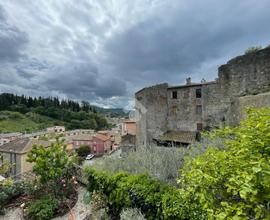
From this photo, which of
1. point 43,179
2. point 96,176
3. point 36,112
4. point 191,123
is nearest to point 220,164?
point 96,176

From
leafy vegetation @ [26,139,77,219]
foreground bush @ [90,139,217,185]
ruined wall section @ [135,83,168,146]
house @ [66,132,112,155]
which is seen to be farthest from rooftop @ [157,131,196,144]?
house @ [66,132,112,155]

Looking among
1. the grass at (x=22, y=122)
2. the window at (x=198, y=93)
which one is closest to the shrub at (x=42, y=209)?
the window at (x=198, y=93)

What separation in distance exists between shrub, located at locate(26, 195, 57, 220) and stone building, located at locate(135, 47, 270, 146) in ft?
25.6

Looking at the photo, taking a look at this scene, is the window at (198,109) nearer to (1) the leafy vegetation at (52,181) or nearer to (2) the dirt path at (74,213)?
(1) the leafy vegetation at (52,181)

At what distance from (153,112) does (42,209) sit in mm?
10965

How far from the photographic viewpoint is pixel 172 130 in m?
15.1

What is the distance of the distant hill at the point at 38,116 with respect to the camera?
60219 millimetres

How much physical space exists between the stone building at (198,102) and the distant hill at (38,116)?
54809 millimetres

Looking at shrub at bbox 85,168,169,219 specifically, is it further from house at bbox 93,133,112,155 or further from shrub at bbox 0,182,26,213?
house at bbox 93,133,112,155

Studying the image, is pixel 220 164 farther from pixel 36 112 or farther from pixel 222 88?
pixel 36 112

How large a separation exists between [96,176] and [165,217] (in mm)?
2913

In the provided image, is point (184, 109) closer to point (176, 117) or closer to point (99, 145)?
point (176, 117)

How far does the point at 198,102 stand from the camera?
553 inches

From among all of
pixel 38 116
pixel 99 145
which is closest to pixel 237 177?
pixel 99 145
